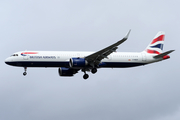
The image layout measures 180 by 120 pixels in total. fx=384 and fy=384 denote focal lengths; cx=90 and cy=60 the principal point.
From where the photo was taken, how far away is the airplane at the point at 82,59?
54531 millimetres

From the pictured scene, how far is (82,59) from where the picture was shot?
55.1m

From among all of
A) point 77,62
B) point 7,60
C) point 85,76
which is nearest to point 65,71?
point 85,76

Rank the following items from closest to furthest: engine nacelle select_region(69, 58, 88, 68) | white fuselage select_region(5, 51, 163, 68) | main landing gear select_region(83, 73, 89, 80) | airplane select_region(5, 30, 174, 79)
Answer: engine nacelle select_region(69, 58, 88, 68) < airplane select_region(5, 30, 174, 79) < white fuselage select_region(5, 51, 163, 68) < main landing gear select_region(83, 73, 89, 80)

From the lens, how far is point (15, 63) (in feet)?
181

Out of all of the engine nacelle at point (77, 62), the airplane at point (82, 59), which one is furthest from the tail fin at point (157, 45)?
the engine nacelle at point (77, 62)

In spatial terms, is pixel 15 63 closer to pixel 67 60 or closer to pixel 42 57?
pixel 42 57

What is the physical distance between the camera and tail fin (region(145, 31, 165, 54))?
6256cm

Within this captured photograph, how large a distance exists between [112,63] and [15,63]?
1433 cm

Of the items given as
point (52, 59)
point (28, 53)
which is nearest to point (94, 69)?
point (52, 59)

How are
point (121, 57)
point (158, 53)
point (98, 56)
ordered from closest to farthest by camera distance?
point (98, 56) < point (121, 57) < point (158, 53)

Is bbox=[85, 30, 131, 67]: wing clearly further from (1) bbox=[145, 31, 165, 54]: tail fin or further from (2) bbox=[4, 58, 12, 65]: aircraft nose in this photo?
(2) bbox=[4, 58, 12, 65]: aircraft nose

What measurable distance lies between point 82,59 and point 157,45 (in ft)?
49.6

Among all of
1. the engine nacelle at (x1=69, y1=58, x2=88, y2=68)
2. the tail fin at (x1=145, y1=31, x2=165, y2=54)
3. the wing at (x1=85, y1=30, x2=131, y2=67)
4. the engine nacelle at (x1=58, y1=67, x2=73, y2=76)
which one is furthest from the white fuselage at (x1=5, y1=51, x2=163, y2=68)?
the tail fin at (x1=145, y1=31, x2=165, y2=54)

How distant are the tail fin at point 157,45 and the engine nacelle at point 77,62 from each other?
12.6 meters
